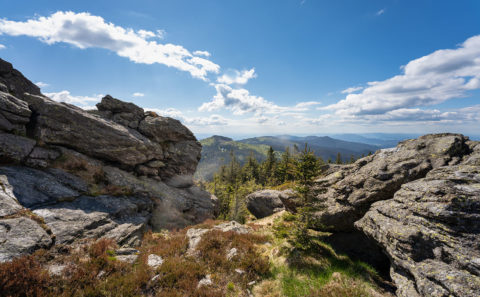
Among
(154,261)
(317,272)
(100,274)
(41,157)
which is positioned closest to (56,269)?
(100,274)

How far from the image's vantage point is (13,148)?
14.1 m

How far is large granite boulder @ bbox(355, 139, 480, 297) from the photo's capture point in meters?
6.02

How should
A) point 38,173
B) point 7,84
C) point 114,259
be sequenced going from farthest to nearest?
point 7,84
point 38,173
point 114,259

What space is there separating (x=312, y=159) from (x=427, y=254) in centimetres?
638

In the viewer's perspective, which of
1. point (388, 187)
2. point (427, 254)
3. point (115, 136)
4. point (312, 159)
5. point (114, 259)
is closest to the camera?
point (427, 254)

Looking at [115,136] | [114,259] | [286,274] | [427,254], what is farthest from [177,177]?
[427,254]

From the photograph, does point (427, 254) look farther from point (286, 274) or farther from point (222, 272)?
point (222, 272)

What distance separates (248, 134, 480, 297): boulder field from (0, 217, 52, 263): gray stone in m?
16.0

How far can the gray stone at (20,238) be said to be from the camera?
7.82 metres

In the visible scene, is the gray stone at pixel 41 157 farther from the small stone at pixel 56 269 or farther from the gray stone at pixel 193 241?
the gray stone at pixel 193 241

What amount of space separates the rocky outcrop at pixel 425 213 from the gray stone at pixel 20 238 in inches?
657

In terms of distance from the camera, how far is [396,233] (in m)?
7.78

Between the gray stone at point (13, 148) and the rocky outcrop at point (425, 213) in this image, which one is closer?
the rocky outcrop at point (425, 213)

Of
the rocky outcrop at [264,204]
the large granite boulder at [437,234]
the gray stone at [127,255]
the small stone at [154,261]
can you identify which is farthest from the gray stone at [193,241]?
the rocky outcrop at [264,204]
